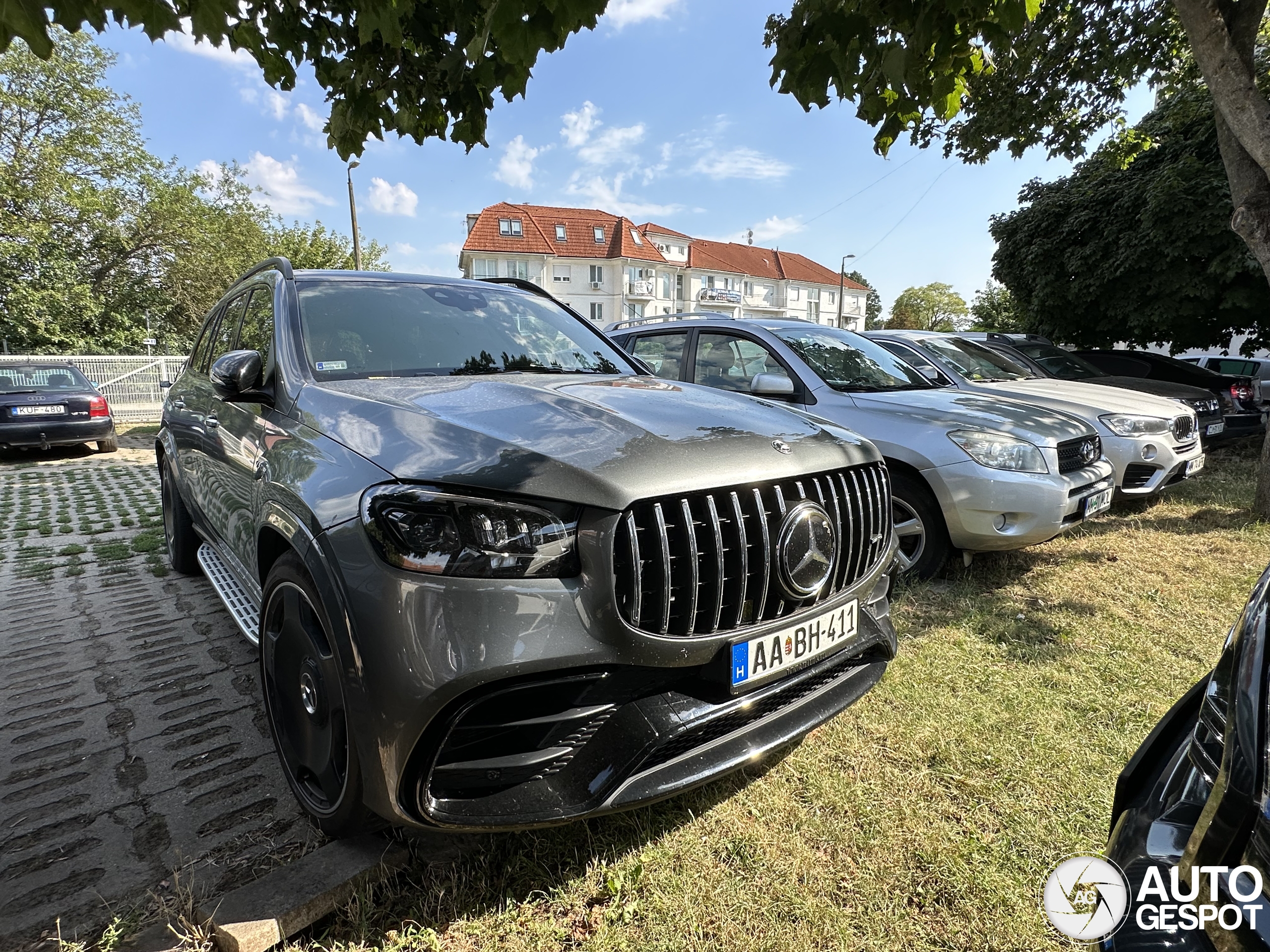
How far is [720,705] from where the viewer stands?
1.73 metres

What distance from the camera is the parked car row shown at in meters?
1.51

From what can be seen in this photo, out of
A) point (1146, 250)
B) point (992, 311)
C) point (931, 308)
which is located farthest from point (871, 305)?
point (1146, 250)

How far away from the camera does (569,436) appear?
1.81 meters

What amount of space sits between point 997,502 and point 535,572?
3289 millimetres

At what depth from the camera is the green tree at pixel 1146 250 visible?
10.4 m

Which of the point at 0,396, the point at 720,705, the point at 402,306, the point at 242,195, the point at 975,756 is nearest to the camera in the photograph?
the point at 720,705

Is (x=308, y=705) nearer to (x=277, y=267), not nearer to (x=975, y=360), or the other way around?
(x=277, y=267)

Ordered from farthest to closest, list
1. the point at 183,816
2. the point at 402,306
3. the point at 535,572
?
the point at 402,306, the point at 183,816, the point at 535,572

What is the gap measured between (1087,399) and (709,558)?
5858mm

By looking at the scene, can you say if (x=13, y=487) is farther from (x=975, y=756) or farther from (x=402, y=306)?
(x=975, y=756)

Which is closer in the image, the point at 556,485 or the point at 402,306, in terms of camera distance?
the point at 556,485

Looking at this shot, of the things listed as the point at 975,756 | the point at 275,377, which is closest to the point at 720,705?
the point at 975,756

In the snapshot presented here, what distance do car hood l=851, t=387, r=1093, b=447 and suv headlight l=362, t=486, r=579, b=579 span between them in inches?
125

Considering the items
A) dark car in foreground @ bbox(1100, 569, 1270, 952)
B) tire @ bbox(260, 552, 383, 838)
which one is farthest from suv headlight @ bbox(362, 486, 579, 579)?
dark car in foreground @ bbox(1100, 569, 1270, 952)
